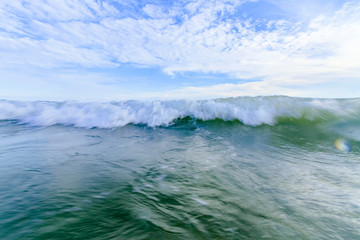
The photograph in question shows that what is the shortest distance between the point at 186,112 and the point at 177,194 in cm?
675

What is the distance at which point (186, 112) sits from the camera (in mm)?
8625

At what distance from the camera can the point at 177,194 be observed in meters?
2.00

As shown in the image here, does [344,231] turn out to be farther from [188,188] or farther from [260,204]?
[188,188]

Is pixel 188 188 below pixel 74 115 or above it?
below

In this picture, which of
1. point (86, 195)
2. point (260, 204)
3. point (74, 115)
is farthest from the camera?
point (74, 115)

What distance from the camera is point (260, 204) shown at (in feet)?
5.84

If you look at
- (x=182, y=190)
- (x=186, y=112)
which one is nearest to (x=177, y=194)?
(x=182, y=190)

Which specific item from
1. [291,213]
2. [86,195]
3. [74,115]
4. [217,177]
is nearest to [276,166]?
[217,177]

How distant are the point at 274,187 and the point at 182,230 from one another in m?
1.39

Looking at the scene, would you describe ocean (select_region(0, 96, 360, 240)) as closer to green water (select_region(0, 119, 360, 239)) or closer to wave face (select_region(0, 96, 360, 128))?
green water (select_region(0, 119, 360, 239))

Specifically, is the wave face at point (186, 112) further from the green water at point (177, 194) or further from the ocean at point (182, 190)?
the green water at point (177, 194)

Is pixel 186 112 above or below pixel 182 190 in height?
above

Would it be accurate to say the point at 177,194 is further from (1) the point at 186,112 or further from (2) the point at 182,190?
(1) the point at 186,112

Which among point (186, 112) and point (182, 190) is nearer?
point (182, 190)
